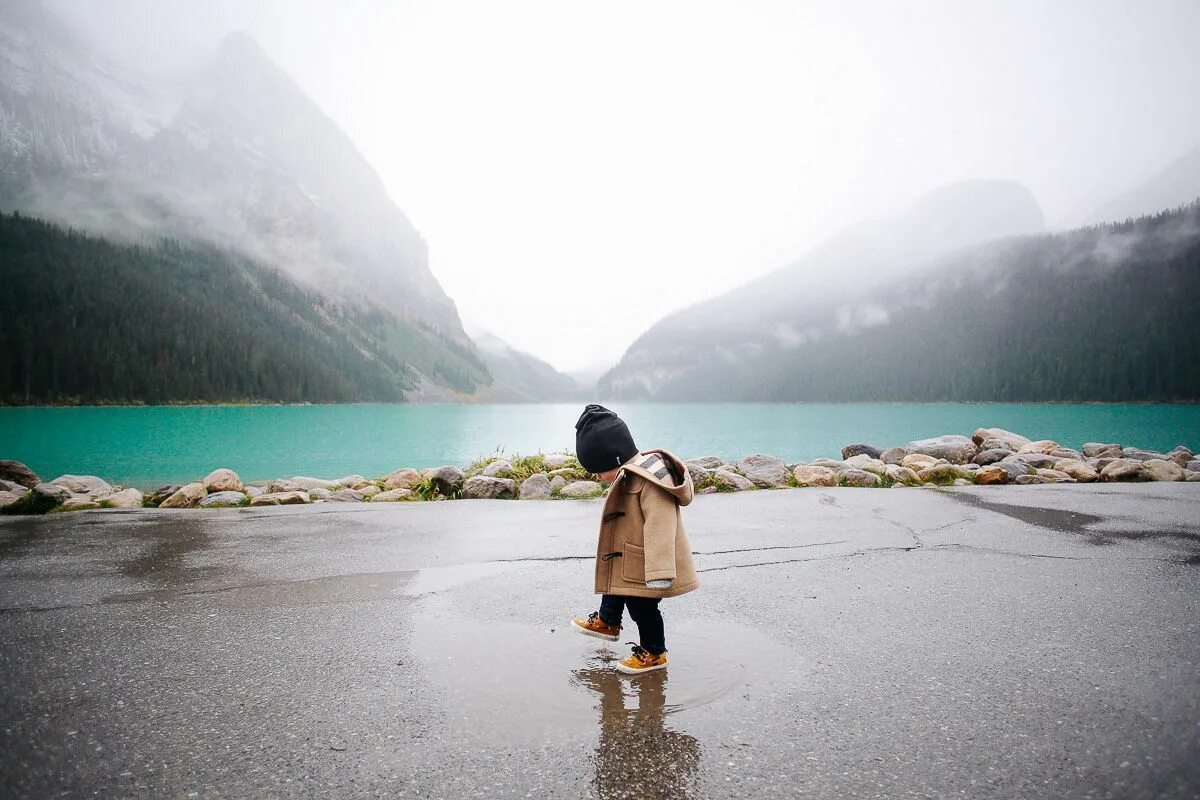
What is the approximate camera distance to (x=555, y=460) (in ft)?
48.6

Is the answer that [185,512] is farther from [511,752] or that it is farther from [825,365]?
[825,365]

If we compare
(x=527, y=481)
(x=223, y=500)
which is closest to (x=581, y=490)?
(x=527, y=481)

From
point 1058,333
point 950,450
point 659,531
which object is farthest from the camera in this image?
point 1058,333

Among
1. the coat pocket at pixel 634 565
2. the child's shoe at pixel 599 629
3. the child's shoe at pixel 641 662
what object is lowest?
the child's shoe at pixel 641 662

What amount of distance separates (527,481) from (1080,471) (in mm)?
12644

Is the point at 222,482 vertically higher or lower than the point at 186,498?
higher

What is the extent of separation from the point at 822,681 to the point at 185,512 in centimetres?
1061

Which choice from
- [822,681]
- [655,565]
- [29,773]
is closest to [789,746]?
[822,681]

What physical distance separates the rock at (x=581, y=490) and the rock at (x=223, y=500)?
6.23 m

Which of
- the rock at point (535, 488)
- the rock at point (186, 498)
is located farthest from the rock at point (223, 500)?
the rock at point (535, 488)

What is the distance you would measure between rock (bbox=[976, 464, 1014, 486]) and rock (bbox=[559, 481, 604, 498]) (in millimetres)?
8526

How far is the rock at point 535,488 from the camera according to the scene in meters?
11.9

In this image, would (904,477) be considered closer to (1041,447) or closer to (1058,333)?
(1041,447)

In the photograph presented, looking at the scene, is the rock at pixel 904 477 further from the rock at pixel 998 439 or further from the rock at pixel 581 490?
the rock at pixel 998 439
